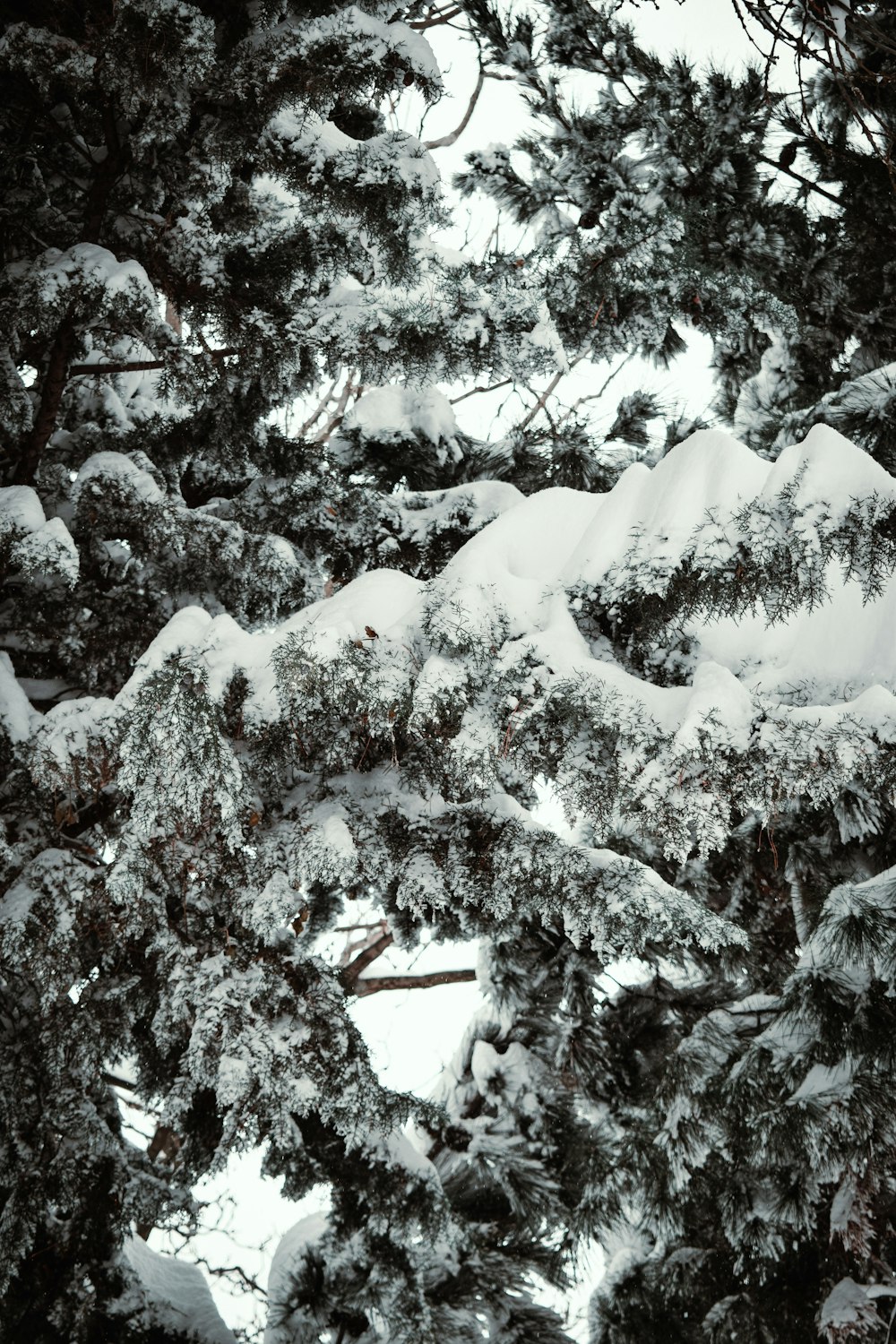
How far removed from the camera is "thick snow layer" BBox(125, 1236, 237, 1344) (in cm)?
340

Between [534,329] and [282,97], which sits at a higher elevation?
[282,97]

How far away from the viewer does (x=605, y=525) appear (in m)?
2.65

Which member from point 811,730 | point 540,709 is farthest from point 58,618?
point 811,730

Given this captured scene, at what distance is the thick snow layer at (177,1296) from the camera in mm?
3396

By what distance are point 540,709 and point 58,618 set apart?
247cm

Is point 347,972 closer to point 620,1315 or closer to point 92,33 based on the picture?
point 620,1315

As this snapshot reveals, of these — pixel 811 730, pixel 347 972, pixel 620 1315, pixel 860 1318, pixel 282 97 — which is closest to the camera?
pixel 811 730

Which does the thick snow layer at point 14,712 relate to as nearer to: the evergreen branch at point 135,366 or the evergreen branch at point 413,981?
the evergreen branch at point 135,366

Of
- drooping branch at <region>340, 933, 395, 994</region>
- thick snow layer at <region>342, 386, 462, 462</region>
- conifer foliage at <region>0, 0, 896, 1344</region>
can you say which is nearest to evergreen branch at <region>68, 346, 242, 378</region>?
conifer foliage at <region>0, 0, 896, 1344</region>

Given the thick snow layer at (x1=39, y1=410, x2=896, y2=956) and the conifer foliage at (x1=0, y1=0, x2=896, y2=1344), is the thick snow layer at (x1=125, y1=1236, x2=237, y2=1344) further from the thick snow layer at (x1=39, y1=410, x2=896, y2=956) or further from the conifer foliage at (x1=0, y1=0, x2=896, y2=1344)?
the thick snow layer at (x1=39, y1=410, x2=896, y2=956)

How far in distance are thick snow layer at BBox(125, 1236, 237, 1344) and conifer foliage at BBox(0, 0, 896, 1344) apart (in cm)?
3

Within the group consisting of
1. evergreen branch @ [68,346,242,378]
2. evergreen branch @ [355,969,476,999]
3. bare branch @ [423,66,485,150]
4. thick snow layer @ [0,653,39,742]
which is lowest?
evergreen branch @ [355,969,476,999]

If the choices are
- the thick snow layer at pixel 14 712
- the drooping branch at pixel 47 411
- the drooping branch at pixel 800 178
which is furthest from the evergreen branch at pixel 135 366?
the drooping branch at pixel 800 178

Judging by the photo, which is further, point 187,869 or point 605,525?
point 187,869
